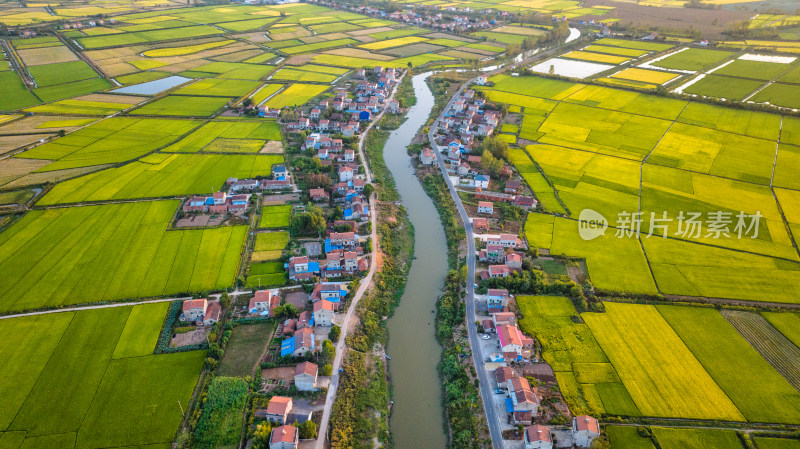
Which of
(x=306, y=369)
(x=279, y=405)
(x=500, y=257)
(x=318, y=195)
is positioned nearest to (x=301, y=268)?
(x=306, y=369)

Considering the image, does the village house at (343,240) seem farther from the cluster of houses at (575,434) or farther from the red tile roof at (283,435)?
the cluster of houses at (575,434)

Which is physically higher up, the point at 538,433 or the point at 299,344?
the point at 299,344

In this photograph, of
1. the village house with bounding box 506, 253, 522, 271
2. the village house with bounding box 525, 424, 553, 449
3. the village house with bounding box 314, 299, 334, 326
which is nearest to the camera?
the village house with bounding box 525, 424, 553, 449

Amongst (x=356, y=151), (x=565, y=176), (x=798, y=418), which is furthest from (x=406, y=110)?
(x=798, y=418)

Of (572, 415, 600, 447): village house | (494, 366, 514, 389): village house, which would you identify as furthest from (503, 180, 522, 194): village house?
(572, 415, 600, 447): village house

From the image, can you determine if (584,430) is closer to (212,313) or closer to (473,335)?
(473,335)

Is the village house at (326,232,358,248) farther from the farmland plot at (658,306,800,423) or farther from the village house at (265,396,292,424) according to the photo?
the farmland plot at (658,306,800,423)

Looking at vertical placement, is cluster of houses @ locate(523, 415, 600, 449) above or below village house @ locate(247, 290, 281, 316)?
below
